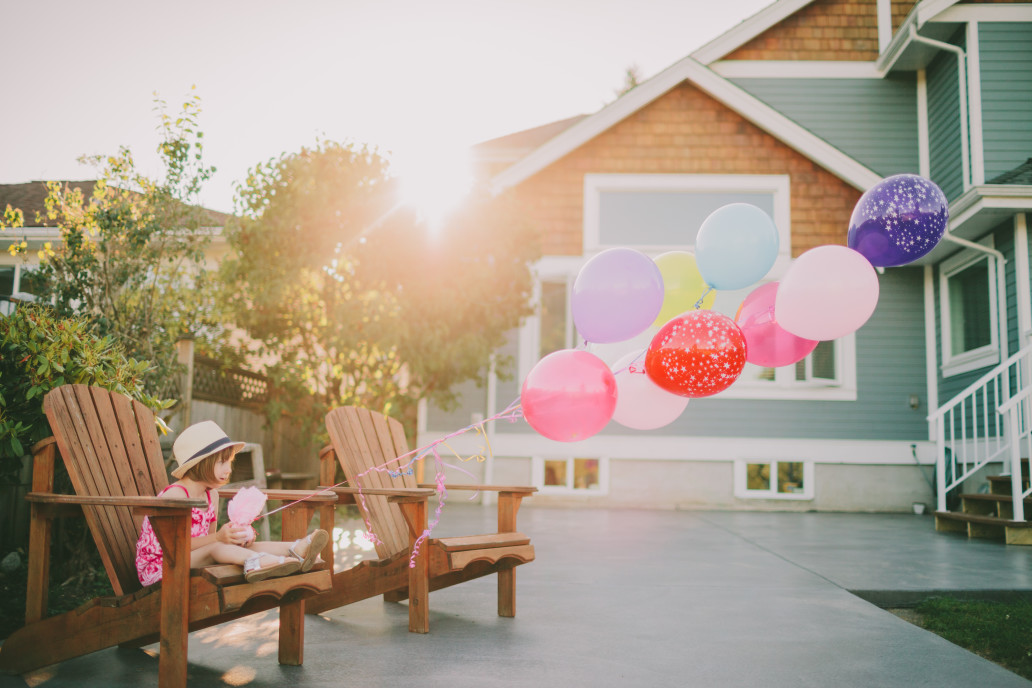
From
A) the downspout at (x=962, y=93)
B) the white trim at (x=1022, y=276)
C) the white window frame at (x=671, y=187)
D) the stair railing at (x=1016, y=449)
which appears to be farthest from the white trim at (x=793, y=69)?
the stair railing at (x=1016, y=449)

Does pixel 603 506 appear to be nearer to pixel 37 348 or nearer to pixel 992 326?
pixel 992 326

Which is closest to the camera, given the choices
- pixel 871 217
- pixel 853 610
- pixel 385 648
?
pixel 385 648

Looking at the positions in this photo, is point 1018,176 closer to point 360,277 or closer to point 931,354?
point 931,354

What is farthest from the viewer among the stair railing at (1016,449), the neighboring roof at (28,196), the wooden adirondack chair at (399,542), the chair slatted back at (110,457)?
the neighboring roof at (28,196)

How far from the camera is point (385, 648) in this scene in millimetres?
3420

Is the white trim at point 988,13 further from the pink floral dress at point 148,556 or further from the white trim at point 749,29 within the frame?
the pink floral dress at point 148,556

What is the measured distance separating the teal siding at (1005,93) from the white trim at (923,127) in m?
1.35

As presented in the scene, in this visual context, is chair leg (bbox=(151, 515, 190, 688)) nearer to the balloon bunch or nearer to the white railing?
the balloon bunch

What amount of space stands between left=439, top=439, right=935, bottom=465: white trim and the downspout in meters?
3.48

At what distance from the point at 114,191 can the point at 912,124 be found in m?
10.3

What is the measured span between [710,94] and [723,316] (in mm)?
8303

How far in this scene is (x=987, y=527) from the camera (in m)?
7.61

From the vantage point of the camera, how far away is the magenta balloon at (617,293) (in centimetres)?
371

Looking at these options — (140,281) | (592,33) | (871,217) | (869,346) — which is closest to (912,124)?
(869,346)
